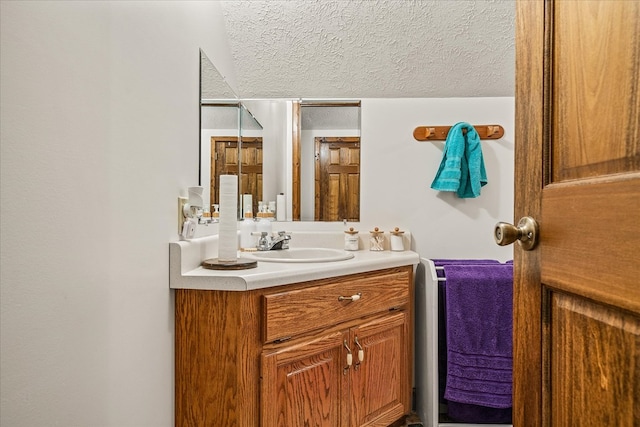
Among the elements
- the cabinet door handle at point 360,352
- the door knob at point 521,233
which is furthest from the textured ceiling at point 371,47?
the door knob at point 521,233

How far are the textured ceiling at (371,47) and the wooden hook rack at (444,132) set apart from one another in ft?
0.58

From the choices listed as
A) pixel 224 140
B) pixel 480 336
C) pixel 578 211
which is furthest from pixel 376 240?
pixel 578 211

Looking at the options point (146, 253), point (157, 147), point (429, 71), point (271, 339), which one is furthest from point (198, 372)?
point (429, 71)

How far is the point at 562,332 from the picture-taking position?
647 millimetres

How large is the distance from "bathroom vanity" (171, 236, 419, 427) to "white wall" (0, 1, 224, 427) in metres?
0.08

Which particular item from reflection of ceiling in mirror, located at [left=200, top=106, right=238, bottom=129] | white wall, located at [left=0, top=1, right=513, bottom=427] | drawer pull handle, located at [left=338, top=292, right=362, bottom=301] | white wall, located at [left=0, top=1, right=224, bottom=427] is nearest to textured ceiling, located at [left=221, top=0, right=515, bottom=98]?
reflection of ceiling in mirror, located at [left=200, top=106, right=238, bottom=129]

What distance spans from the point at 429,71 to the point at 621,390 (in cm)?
195

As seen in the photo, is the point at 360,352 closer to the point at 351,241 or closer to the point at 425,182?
the point at 351,241

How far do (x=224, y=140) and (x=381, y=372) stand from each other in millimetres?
1225

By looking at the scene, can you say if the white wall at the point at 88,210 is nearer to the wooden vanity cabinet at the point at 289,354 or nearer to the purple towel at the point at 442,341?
the wooden vanity cabinet at the point at 289,354

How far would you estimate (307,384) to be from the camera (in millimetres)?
1492

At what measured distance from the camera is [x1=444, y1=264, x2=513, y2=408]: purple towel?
71.5 inches

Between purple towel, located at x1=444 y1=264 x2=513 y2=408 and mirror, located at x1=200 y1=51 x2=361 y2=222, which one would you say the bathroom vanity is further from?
mirror, located at x1=200 y1=51 x2=361 y2=222

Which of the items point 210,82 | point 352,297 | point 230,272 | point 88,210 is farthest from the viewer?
point 210,82
